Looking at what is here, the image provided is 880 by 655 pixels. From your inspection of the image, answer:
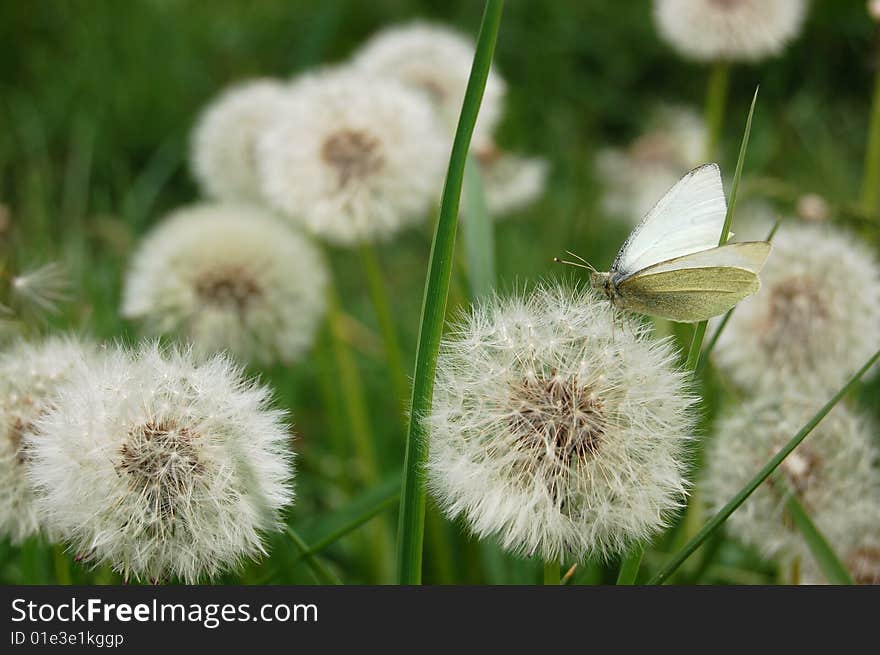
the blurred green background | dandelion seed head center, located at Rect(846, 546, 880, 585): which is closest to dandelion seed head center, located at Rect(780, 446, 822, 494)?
dandelion seed head center, located at Rect(846, 546, 880, 585)

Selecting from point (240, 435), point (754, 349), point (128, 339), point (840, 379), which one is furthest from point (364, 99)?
point (240, 435)

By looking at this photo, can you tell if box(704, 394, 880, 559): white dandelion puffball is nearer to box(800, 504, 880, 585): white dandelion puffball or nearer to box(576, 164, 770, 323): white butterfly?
box(800, 504, 880, 585): white dandelion puffball

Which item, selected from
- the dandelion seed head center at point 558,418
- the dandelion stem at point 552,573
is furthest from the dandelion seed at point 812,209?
the dandelion stem at point 552,573

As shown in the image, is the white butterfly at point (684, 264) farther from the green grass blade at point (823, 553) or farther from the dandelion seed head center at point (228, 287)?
the dandelion seed head center at point (228, 287)

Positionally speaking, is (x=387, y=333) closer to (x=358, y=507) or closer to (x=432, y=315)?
(x=358, y=507)

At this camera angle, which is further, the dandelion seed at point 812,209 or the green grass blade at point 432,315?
the dandelion seed at point 812,209

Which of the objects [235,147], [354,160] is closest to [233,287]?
[354,160]
